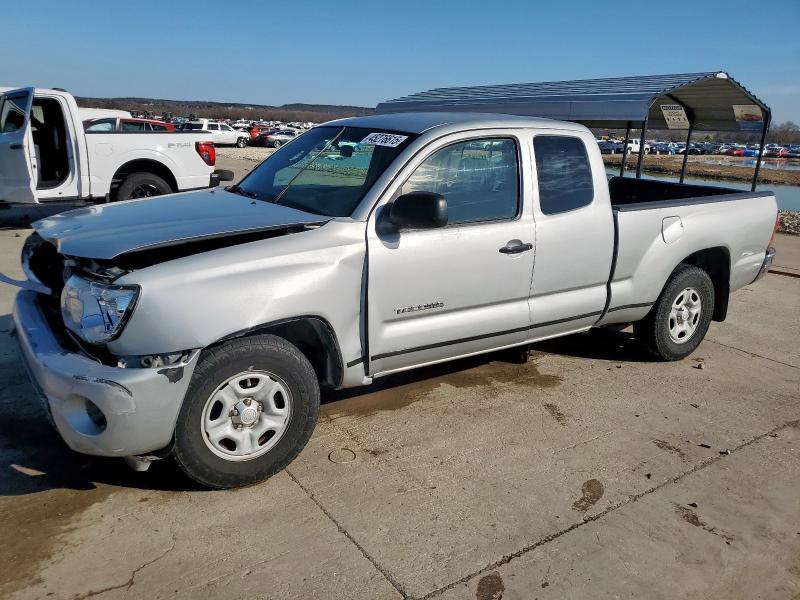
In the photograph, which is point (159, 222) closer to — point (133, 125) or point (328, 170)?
point (328, 170)

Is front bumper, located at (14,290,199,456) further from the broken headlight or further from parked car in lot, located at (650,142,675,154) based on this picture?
parked car in lot, located at (650,142,675,154)

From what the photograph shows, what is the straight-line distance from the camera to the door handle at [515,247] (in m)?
3.94

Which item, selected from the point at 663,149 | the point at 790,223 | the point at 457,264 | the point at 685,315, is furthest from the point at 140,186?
the point at 663,149

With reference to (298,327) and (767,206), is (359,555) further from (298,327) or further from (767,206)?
(767,206)

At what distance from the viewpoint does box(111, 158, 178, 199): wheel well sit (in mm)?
9527

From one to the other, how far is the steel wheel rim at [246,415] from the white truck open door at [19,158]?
293 inches

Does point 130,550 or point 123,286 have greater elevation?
point 123,286

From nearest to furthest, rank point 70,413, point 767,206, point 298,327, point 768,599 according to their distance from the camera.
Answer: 1. point 768,599
2. point 70,413
3. point 298,327
4. point 767,206

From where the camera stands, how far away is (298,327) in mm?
3451

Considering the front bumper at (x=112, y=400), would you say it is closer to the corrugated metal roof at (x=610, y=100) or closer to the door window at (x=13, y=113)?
the corrugated metal roof at (x=610, y=100)

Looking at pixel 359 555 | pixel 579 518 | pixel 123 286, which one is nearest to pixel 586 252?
pixel 579 518

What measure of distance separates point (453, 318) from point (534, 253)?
708mm

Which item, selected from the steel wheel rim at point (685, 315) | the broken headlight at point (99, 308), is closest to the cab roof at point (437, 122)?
the steel wheel rim at point (685, 315)

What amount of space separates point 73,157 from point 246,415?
297 inches
